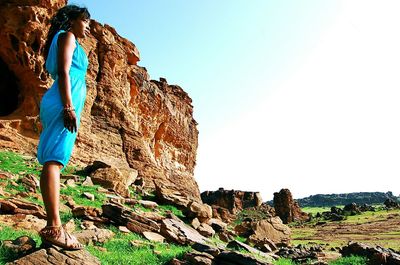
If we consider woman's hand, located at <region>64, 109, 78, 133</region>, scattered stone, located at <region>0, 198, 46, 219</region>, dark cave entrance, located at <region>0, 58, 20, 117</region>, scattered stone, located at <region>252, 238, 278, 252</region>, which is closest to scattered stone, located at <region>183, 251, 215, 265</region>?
woman's hand, located at <region>64, 109, 78, 133</region>

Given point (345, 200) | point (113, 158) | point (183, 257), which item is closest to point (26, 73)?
point (113, 158)

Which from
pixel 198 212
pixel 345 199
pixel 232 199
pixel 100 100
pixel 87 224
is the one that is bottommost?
pixel 87 224

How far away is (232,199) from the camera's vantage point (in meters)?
63.1

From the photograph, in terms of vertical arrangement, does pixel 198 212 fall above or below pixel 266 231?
above

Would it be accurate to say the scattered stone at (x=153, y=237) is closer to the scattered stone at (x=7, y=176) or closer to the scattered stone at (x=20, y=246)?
the scattered stone at (x=20, y=246)

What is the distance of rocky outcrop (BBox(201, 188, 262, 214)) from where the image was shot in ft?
207

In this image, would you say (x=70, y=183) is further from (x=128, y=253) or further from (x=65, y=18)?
(x=65, y=18)

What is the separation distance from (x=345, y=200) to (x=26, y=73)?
416 ft

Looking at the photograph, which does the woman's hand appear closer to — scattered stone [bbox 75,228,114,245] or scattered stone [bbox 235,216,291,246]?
scattered stone [bbox 75,228,114,245]

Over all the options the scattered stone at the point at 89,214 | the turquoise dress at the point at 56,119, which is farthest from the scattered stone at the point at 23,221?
the turquoise dress at the point at 56,119

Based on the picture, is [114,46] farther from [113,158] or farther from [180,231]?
[180,231]

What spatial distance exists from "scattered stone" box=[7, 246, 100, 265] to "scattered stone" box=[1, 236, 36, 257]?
261mm

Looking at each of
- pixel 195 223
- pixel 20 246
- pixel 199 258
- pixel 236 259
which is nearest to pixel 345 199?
pixel 195 223

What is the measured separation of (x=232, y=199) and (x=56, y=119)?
61241 millimetres
